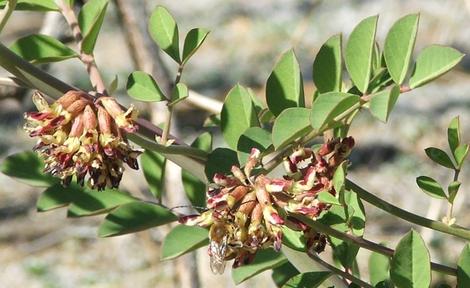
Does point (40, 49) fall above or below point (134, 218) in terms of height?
above

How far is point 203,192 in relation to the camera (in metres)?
0.89

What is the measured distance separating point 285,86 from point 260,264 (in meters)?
0.16

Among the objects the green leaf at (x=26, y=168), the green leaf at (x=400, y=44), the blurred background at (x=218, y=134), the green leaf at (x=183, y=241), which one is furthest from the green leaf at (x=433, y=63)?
the blurred background at (x=218, y=134)

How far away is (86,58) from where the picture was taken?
0.77m

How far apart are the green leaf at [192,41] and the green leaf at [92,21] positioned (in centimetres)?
6

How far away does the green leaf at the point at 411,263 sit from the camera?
2.18 ft

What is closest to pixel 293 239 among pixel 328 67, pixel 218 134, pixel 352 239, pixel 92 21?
pixel 352 239

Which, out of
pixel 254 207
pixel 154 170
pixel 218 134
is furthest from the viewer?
pixel 218 134

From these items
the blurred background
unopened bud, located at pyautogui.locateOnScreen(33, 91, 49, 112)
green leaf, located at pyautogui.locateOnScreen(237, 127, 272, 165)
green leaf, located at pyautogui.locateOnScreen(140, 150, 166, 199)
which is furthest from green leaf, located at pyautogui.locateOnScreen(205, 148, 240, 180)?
the blurred background

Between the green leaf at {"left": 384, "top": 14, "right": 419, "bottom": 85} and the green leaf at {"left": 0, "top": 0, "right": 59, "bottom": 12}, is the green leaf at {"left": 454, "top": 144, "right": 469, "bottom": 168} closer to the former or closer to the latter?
the green leaf at {"left": 384, "top": 14, "right": 419, "bottom": 85}

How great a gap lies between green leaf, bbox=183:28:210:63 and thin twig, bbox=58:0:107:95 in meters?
0.07

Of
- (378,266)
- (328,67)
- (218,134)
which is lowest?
(218,134)

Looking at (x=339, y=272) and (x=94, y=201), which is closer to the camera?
(x=339, y=272)

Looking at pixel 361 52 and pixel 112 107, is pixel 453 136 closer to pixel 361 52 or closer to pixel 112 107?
pixel 361 52
